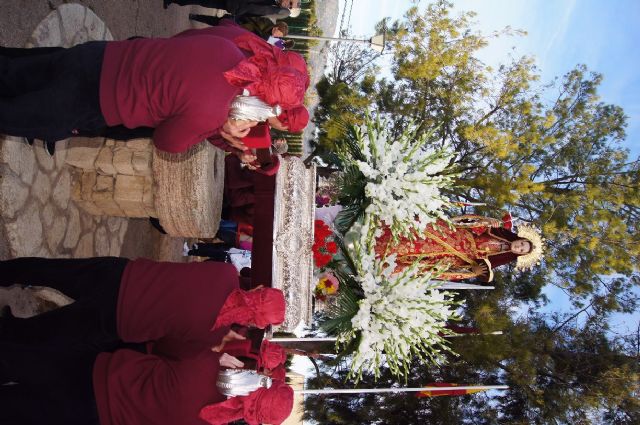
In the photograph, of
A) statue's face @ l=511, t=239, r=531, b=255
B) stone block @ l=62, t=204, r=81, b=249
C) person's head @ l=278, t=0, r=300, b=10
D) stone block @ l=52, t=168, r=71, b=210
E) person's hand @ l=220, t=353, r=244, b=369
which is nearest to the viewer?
person's hand @ l=220, t=353, r=244, b=369

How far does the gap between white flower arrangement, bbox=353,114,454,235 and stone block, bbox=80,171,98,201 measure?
93.4 inches

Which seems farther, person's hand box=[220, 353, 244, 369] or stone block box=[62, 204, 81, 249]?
stone block box=[62, 204, 81, 249]

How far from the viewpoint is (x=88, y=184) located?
13.4 feet

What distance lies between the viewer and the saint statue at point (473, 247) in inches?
179

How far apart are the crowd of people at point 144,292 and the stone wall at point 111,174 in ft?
4.70

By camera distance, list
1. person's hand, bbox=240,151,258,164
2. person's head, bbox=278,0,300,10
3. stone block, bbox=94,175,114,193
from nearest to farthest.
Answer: person's hand, bbox=240,151,258,164, stone block, bbox=94,175,114,193, person's head, bbox=278,0,300,10

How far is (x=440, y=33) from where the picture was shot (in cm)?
974

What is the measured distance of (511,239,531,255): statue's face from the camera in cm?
496

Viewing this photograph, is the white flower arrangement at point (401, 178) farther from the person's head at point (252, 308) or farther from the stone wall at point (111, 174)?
the stone wall at point (111, 174)

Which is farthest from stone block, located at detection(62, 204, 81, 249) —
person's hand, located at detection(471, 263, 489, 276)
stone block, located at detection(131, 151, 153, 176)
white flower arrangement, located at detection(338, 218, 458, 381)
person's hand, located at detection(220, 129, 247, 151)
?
person's hand, located at detection(471, 263, 489, 276)

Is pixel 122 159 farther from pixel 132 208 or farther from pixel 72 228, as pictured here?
pixel 72 228

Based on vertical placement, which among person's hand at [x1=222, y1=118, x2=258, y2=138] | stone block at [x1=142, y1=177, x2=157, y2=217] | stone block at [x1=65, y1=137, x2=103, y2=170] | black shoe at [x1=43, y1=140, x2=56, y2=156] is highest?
stone block at [x1=65, y1=137, x2=103, y2=170]

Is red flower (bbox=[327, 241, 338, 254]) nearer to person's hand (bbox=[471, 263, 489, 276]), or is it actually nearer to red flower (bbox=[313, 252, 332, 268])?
red flower (bbox=[313, 252, 332, 268])

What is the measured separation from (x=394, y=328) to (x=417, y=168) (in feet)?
3.48
